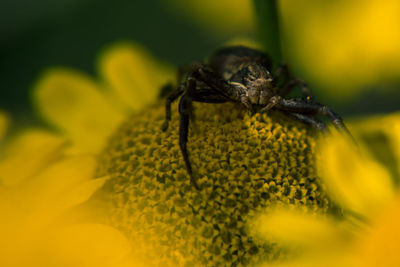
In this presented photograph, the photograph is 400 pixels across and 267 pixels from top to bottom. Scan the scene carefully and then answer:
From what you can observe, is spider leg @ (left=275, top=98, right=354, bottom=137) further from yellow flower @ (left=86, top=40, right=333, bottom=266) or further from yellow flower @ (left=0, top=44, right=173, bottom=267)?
yellow flower @ (left=0, top=44, right=173, bottom=267)

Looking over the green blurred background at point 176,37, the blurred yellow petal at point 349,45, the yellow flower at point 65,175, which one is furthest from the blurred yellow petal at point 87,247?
the blurred yellow petal at point 349,45

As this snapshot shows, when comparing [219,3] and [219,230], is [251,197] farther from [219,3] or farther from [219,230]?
[219,3]

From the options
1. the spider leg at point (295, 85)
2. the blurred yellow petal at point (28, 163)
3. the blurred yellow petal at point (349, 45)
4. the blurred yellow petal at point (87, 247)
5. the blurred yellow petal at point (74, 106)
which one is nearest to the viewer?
the blurred yellow petal at point (87, 247)

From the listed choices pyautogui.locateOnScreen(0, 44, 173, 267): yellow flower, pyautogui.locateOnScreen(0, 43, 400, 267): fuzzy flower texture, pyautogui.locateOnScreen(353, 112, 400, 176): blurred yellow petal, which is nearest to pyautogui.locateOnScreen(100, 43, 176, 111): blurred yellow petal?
pyautogui.locateOnScreen(0, 44, 173, 267): yellow flower

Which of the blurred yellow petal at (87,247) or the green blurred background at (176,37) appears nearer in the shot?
the blurred yellow petal at (87,247)

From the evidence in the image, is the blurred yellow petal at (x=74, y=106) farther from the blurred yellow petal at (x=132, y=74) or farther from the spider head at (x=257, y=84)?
the spider head at (x=257, y=84)

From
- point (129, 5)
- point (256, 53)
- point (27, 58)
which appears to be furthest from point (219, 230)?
point (129, 5)

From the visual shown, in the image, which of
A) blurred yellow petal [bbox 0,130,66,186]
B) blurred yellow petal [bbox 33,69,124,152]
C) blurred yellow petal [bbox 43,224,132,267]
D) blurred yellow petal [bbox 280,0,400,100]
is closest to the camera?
blurred yellow petal [bbox 43,224,132,267]

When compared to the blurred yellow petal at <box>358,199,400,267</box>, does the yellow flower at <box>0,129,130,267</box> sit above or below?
above
